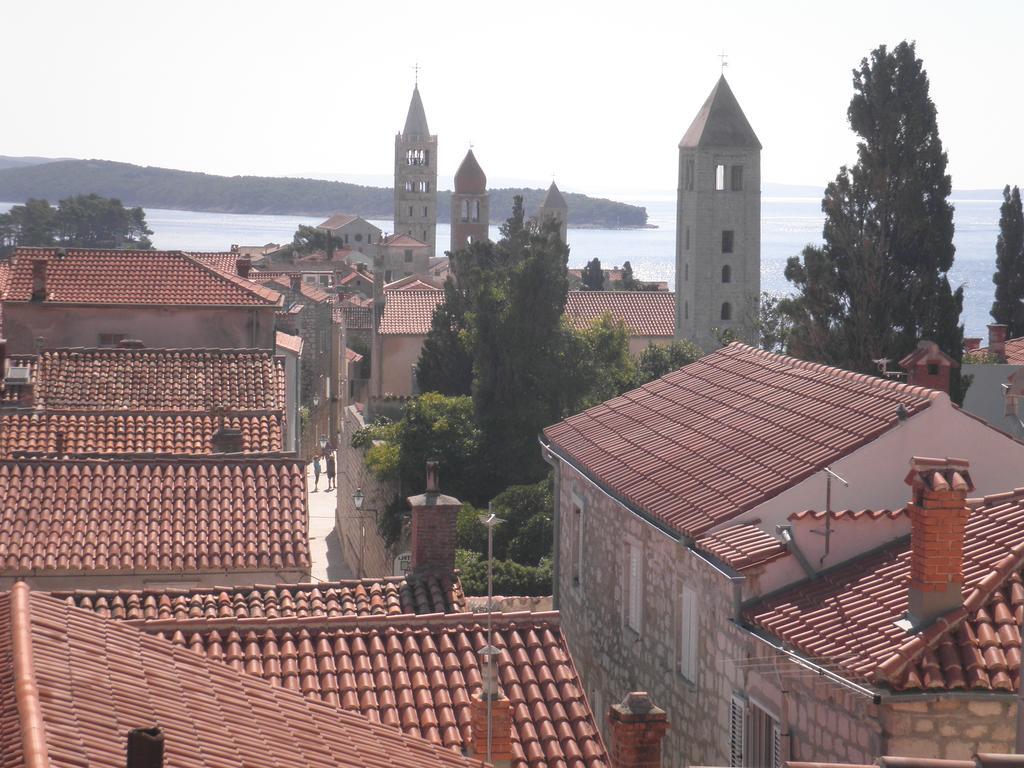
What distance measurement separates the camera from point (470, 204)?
11475 cm

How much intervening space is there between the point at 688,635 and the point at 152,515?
6.55 metres

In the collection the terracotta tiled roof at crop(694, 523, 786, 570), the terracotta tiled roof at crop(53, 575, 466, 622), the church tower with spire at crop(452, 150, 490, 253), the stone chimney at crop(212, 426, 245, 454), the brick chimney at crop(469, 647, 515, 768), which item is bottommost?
the terracotta tiled roof at crop(53, 575, 466, 622)

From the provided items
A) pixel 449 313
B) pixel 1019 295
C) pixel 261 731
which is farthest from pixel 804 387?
pixel 1019 295

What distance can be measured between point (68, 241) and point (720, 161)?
104 meters

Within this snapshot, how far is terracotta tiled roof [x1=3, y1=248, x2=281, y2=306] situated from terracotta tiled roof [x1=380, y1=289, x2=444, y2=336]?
111ft

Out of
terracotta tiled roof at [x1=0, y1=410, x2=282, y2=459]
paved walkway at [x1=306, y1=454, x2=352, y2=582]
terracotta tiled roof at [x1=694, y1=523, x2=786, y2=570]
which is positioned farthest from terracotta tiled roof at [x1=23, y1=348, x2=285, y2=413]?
terracotta tiled roof at [x1=694, y1=523, x2=786, y2=570]

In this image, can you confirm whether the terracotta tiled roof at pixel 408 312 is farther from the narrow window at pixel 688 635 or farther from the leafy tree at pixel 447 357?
the narrow window at pixel 688 635

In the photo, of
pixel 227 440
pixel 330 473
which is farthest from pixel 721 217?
pixel 227 440

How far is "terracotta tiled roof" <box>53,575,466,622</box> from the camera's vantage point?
13.3 meters

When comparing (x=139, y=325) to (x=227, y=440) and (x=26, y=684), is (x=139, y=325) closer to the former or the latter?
(x=227, y=440)

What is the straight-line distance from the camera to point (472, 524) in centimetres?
2930

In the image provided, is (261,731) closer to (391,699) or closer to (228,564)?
(391,699)

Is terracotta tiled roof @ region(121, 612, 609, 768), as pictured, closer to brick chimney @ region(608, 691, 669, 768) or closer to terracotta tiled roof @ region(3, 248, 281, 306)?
brick chimney @ region(608, 691, 669, 768)

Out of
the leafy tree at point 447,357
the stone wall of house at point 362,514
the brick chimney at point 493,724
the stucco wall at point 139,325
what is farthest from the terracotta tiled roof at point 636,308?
the brick chimney at point 493,724
